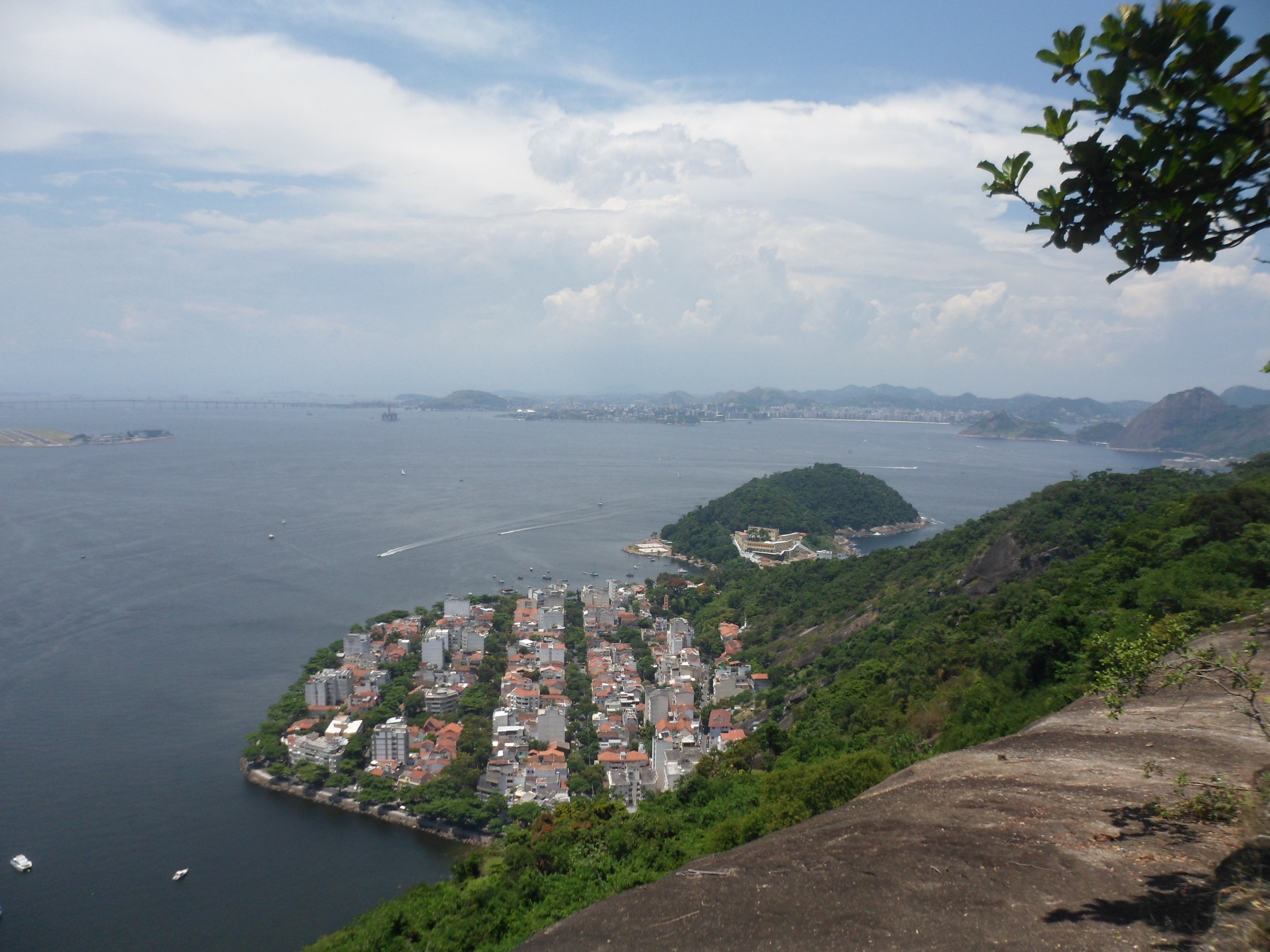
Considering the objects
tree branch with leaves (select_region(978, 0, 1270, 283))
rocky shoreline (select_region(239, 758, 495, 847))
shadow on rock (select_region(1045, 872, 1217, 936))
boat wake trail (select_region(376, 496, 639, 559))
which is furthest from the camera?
boat wake trail (select_region(376, 496, 639, 559))

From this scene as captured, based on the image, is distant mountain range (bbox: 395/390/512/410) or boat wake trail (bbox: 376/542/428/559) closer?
boat wake trail (bbox: 376/542/428/559)

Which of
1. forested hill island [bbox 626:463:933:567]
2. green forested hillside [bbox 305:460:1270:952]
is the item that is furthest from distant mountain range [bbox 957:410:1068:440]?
green forested hillside [bbox 305:460:1270:952]

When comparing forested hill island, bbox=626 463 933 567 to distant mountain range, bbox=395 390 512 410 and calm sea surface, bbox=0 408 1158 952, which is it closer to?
calm sea surface, bbox=0 408 1158 952

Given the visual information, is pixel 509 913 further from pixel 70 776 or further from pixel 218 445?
pixel 218 445

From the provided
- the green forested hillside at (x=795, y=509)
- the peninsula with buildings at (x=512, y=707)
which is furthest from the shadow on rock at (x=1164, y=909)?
the green forested hillside at (x=795, y=509)

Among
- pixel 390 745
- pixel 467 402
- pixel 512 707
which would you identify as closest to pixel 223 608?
pixel 390 745

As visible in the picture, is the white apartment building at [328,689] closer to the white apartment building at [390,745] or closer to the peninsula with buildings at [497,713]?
the peninsula with buildings at [497,713]
